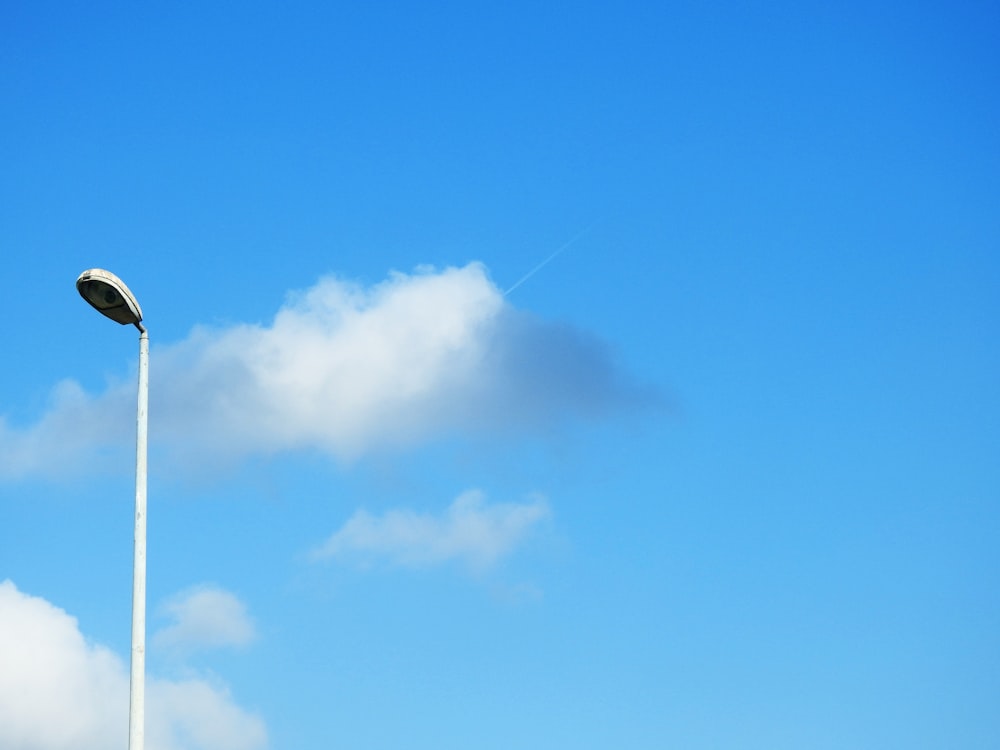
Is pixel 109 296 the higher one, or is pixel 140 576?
pixel 109 296

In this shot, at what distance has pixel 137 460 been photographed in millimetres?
26125

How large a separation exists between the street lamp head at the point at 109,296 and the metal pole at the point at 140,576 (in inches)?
18.2

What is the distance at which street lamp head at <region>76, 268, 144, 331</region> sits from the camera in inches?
992

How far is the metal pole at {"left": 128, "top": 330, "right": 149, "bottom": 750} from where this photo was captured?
957 inches

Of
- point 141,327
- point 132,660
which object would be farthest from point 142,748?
point 141,327

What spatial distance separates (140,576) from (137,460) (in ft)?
6.80

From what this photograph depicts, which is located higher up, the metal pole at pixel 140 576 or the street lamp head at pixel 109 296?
the street lamp head at pixel 109 296

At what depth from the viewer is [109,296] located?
2558cm

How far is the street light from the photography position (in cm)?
2439

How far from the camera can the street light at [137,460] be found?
80.0 feet

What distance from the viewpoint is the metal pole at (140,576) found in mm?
24297

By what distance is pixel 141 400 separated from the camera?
2666 cm

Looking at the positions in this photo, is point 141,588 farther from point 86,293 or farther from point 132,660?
point 86,293

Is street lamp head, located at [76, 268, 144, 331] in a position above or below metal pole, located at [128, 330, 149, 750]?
above
